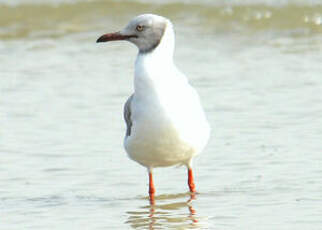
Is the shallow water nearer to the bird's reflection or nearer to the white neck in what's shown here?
the bird's reflection

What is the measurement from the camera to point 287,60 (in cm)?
1170

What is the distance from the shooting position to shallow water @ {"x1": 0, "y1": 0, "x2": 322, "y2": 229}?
7.00 metres

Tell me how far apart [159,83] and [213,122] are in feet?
8.70

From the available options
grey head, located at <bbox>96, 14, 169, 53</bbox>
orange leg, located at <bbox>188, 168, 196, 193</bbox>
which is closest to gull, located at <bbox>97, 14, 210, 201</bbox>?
grey head, located at <bbox>96, 14, 169, 53</bbox>

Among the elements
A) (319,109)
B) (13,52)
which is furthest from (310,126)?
(13,52)

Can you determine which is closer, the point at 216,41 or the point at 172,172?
the point at 172,172

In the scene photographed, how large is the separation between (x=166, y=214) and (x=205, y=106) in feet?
10.2

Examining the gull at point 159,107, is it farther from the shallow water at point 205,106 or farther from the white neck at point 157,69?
the shallow water at point 205,106

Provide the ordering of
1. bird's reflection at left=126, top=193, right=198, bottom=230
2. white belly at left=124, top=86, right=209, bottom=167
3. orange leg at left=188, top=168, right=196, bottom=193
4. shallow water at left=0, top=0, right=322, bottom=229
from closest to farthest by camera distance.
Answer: bird's reflection at left=126, top=193, right=198, bottom=230
white belly at left=124, top=86, right=209, bottom=167
shallow water at left=0, top=0, right=322, bottom=229
orange leg at left=188, top=168, right=196, bottom=193

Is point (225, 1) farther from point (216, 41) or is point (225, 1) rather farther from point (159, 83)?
point (159, 83)

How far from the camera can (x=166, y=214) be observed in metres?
6.97

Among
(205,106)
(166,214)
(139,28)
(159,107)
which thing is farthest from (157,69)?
(205,106)

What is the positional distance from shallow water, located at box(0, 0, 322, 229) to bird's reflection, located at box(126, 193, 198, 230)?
1 cm

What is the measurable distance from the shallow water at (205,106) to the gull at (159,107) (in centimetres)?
A: 43
